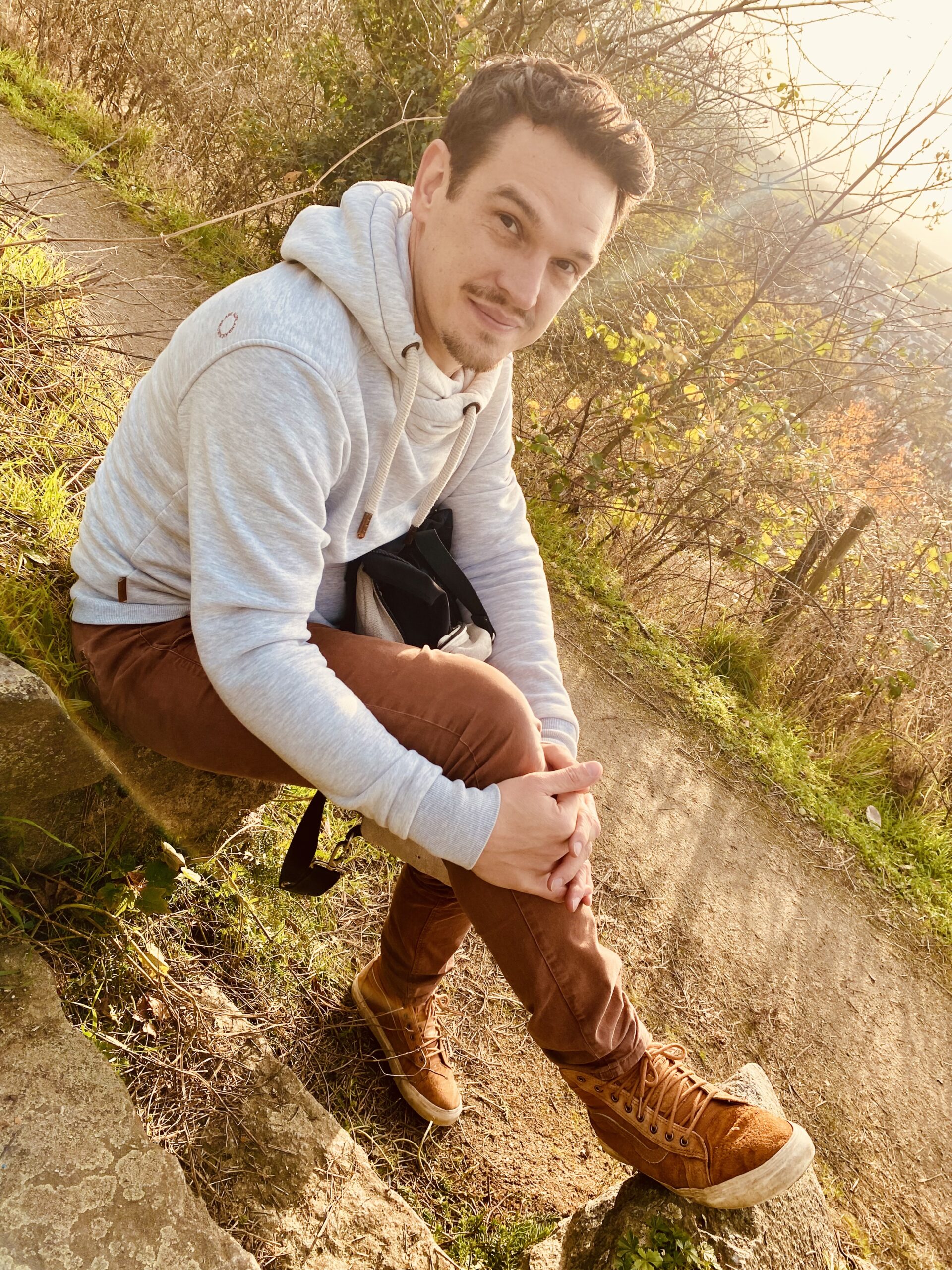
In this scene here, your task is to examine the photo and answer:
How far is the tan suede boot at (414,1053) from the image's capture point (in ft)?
6.72

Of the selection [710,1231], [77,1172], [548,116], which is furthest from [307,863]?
[548,116]

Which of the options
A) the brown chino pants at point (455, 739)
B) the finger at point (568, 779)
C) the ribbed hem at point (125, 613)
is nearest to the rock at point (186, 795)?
the brown chino pants at point (455, 739)

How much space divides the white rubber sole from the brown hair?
2.04 m

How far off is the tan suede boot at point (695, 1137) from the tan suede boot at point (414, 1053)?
0.47 metres

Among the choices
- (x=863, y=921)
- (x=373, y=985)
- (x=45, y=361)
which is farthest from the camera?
(x=863, y=921)

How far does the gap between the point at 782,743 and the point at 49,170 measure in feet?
18.0

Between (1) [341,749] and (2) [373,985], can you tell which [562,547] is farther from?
(1) [341,749]

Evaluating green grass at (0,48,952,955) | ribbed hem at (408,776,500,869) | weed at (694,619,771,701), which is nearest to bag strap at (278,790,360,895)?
ribbed hem at (408,776,500,869)

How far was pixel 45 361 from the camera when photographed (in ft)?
9.32

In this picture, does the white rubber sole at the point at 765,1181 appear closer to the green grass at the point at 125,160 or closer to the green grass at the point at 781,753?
the green grass at the point at 781,753

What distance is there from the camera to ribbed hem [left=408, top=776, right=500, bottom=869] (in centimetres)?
153

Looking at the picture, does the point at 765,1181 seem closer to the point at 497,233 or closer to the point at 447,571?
the point at 447,571

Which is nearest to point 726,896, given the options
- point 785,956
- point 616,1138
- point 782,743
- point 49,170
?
point 785,956

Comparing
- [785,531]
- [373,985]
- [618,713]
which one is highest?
[785,531]
